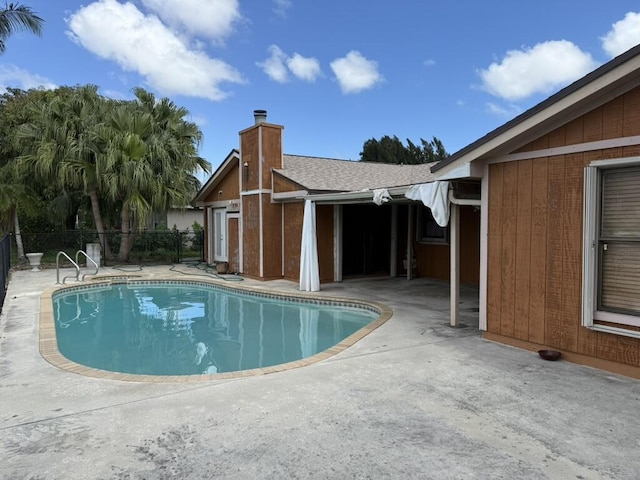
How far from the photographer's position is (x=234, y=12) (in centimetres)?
1664

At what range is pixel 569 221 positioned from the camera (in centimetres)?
559

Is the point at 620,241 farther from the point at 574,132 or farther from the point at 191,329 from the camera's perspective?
the point at 191,329

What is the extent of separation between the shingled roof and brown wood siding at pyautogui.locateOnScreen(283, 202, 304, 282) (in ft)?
2.98

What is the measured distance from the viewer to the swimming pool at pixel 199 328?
6.77 metres

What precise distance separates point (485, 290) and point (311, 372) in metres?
2.95

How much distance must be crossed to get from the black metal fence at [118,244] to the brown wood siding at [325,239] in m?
8.61

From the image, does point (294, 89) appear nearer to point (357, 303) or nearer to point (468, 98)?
point (468, 98)

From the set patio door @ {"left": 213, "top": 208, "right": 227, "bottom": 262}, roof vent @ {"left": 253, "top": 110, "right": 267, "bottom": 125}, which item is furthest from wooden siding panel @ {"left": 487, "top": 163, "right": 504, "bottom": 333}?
patio door @ {"left": 213, "top": 208, "right": 227, "bottom": 262}

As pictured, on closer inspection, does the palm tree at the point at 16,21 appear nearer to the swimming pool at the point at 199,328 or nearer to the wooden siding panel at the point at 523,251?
the swimming pool at the point at 199,328

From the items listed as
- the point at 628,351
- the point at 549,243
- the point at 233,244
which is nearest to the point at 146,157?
the point at 233,244

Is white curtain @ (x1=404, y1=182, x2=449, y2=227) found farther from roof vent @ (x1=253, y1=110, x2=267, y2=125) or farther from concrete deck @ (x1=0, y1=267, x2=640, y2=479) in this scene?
roof vent @ (x1=253, y1=110, x2=267, y2=125)

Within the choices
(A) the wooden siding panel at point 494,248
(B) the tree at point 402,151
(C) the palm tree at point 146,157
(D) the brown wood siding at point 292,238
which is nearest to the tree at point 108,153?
(C) the palm tree at point 146,157

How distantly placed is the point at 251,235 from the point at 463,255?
20.9 feet

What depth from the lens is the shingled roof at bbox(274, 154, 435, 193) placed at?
13.0 meters
